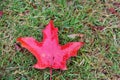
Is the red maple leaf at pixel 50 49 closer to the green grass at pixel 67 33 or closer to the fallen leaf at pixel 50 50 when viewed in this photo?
the fallen leaf at pixel 50 50

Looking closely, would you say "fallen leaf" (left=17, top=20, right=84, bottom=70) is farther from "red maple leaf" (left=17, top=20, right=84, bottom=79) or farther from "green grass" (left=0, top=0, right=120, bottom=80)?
"green grass" (left=0, top=0, right=120, bottom=80)

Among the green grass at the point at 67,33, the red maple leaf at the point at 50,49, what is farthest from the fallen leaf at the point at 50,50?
the green grass at the point at 67,33

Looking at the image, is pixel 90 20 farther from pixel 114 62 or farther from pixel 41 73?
pixel 41 73

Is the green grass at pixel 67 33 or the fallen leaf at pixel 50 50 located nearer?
the fallen leaf at pixel 50 50

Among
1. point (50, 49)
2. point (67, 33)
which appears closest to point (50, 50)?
point (50, 49)

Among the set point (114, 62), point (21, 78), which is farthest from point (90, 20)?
point (21, 78)

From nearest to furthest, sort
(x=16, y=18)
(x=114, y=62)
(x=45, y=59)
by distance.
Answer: (x=45, y=59)
(x=114, y=62)
(x=16, y=18)
